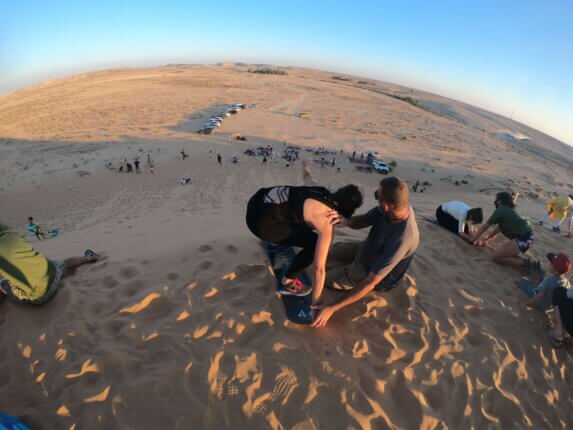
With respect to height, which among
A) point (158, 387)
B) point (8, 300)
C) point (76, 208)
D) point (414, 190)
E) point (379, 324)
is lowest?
point (76, 208)

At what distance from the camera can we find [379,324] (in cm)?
327

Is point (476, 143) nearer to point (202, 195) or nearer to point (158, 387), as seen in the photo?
point (202, 195)

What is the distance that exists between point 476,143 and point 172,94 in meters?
40.4

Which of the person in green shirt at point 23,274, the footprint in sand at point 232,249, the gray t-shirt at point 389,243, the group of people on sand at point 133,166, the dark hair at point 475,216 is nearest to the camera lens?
the gray t-shirt at point 389,243

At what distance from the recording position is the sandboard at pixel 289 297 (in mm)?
3144

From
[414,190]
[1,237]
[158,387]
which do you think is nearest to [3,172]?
[1,237]

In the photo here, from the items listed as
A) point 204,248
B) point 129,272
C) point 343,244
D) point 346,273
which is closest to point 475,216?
point 343,244

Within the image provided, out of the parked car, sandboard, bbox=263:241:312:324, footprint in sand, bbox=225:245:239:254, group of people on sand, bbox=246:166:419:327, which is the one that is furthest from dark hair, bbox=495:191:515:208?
the parked car

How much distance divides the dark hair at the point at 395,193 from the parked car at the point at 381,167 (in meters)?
18.5

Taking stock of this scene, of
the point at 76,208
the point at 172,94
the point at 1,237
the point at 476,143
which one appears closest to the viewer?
the point at 1,237

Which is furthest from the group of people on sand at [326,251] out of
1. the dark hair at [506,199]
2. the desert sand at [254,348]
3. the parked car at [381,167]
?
the parked car at [381,167]

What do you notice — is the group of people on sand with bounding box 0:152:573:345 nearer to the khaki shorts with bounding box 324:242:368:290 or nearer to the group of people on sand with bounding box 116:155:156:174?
the khaki shorts with bounding box 324:242:368:290

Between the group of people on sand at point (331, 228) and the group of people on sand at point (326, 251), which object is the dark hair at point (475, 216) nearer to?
the group of people on sand at point (326, 251)

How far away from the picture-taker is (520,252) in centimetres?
512
